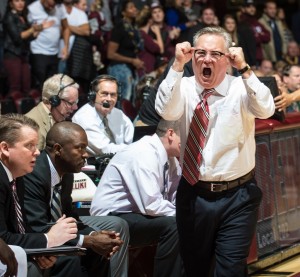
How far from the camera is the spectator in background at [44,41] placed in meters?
11.7

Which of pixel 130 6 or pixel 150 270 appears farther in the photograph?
pixel 130 6

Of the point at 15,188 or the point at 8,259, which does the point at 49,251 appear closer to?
the point at 8,259

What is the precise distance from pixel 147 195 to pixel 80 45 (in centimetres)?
631

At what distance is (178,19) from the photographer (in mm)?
14250

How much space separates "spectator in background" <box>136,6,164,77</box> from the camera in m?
13.1

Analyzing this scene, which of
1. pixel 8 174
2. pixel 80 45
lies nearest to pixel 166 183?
pixel 8 174

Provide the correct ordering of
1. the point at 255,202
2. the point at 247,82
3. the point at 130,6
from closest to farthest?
1. the point at 247,82
2. the point at 255,202
3. the point at 130,6

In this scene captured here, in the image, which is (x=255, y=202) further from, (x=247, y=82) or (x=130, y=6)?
(x=130, y=6)

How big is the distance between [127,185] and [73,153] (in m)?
0.76

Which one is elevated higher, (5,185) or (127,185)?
(5,185)

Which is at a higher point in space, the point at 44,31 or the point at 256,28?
the point at 44,31

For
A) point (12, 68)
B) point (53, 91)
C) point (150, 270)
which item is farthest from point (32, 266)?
point (12, 68)

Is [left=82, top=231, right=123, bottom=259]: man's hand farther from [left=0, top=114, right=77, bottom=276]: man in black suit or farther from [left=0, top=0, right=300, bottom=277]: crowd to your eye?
[left=0, top=114, right=77, bottom=276]: man in black suit

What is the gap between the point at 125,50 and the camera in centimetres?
1236
